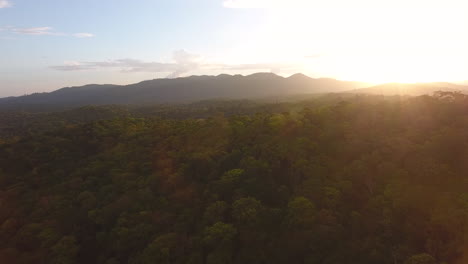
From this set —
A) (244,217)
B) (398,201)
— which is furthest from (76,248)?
(398,201)

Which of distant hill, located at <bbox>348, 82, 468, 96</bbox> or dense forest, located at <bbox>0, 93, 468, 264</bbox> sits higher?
distant hill, located at <bbox>348, 82, 468, 96</bbox>

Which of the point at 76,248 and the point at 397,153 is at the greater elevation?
the point at 397,153

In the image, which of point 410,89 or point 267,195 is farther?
point 410,89

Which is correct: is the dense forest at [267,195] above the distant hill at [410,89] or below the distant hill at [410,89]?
below

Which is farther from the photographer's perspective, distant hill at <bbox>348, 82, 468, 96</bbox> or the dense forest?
distant hill at <bbox>348, 82, 468, 96</bbox>

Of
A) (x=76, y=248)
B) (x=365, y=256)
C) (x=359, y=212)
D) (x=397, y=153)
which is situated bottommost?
(x=76, y=248)

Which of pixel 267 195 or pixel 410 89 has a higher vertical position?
pixel 410 89

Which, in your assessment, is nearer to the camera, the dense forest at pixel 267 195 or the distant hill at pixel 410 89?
the dense forest at pixel 267 195

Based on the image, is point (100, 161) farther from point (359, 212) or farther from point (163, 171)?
point (359, 212)
